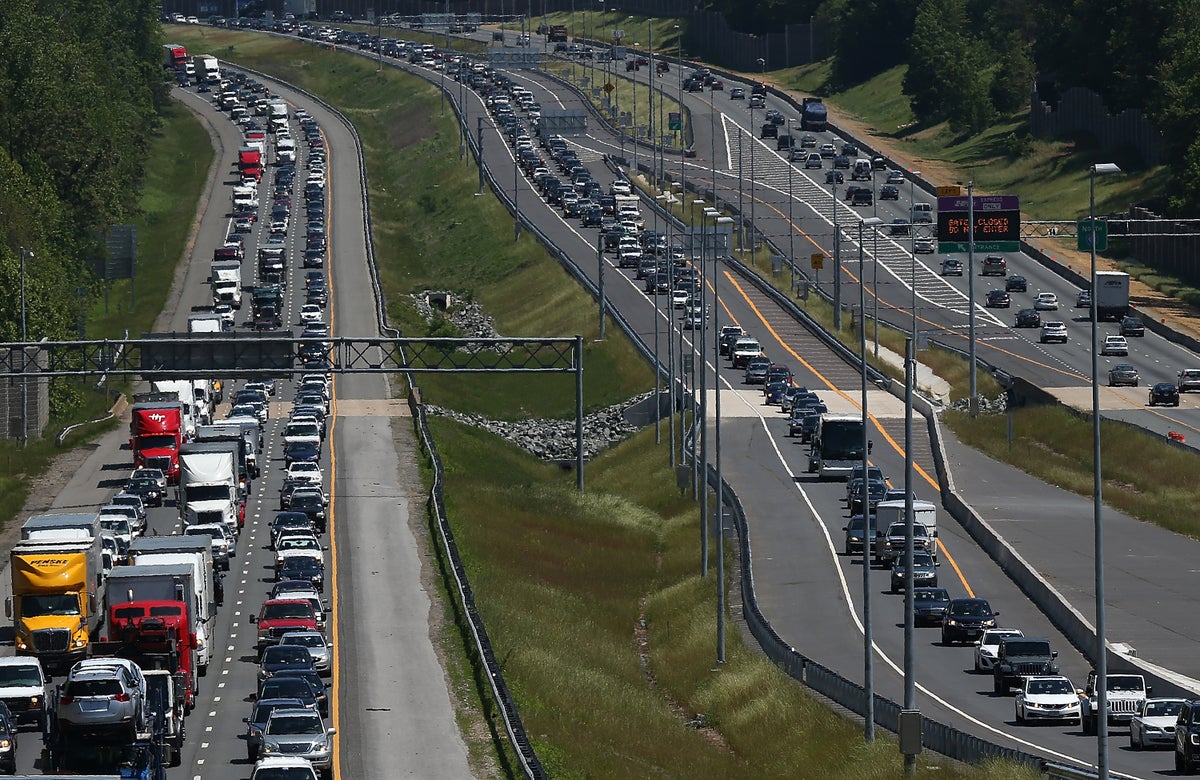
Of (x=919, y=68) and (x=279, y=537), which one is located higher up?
(x=919, y=68)

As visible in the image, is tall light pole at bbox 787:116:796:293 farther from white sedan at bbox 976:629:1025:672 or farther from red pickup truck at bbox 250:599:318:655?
red pickup truck at bbox 250:599:318:655

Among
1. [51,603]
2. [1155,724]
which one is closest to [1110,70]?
[51,603]

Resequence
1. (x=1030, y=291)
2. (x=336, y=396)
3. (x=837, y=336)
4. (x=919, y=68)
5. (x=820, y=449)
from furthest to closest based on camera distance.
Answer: (x=919, y=68) → (x=1030, y=291) → (x=837, y=336) → (x=336, y=396) → (x=820, y=449)

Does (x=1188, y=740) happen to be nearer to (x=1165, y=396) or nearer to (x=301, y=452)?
(x=301, y=452)

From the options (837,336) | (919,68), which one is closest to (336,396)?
(837,336)

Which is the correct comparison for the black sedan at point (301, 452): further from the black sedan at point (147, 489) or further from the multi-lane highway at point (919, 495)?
the multi-lane highway at point (919, 495)

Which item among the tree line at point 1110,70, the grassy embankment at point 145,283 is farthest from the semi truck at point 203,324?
the tree line at point 1110,70

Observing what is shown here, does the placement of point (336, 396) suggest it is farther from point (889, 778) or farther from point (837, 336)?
point (889, 778)

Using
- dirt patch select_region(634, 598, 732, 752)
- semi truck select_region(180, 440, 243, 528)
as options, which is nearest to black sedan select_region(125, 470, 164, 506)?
semi truck select_region(180, 440, 243, 528)
